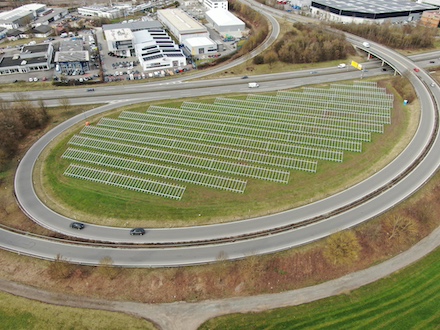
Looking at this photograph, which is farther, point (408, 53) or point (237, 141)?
point (408, 53)

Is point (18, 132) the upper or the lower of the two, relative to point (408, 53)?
lower

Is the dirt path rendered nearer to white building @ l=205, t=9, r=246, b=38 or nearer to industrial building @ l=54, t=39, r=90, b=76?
industrial building @ l=54, t=39, r=90, b=76

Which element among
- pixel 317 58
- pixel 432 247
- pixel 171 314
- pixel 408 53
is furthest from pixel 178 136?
pixel 408 53

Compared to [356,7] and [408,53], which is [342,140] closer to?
[408,53]

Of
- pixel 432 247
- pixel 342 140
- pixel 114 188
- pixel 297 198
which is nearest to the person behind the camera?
pixel 432 247

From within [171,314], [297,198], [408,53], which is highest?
[408,53]

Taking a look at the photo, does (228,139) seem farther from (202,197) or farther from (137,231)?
(137,231)

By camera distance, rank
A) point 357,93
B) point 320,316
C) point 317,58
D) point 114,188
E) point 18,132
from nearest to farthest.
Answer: point 320,316
point 114,188
point 18,132
point 357,93
point 317,58
